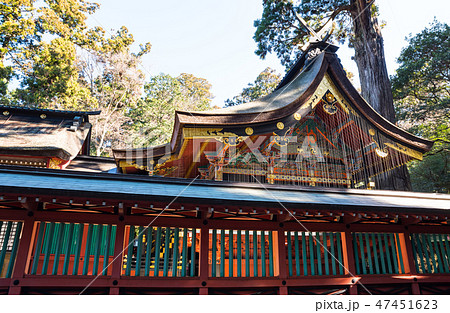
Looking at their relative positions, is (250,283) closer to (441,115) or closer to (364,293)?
(364,293)

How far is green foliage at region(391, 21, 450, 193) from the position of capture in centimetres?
1495

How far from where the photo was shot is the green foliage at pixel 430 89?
14953mm

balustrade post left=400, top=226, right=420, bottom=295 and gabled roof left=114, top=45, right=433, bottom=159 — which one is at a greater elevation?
gabled roof left=114, top=45, right=433, bottom=159

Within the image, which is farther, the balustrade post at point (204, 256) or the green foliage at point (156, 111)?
the green foliage at point (156, 111)

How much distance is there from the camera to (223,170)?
322 inches

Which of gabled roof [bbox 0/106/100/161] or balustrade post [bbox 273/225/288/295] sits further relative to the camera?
gabled roof [bbox 0/106/100/161]

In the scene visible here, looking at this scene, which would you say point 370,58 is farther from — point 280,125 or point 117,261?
point 117,261

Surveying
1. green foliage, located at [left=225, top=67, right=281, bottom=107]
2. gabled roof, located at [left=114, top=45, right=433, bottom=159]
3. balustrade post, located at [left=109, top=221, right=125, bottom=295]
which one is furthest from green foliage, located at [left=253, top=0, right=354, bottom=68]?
green foliage, located at [left=225, top=67, right=281, bottom=107]

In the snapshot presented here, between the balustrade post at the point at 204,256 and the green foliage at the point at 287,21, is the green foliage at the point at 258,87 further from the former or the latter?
the balustrade post at the point at 204,256

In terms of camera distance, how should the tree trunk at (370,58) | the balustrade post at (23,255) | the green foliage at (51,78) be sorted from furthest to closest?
the green foliage at (51,78)
the tree trunk at (370,58)
the balustrade post at (23,255)

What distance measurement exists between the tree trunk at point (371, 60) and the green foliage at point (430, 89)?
10.1 ft

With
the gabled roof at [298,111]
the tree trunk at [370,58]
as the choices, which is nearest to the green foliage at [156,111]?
the tree trunk at [370,58]

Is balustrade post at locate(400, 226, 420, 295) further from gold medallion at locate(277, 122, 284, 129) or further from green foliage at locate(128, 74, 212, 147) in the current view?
green foliage at locate(128, 74, 212, 147)

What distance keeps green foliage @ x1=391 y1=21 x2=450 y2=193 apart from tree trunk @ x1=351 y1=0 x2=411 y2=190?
3.09 meters
